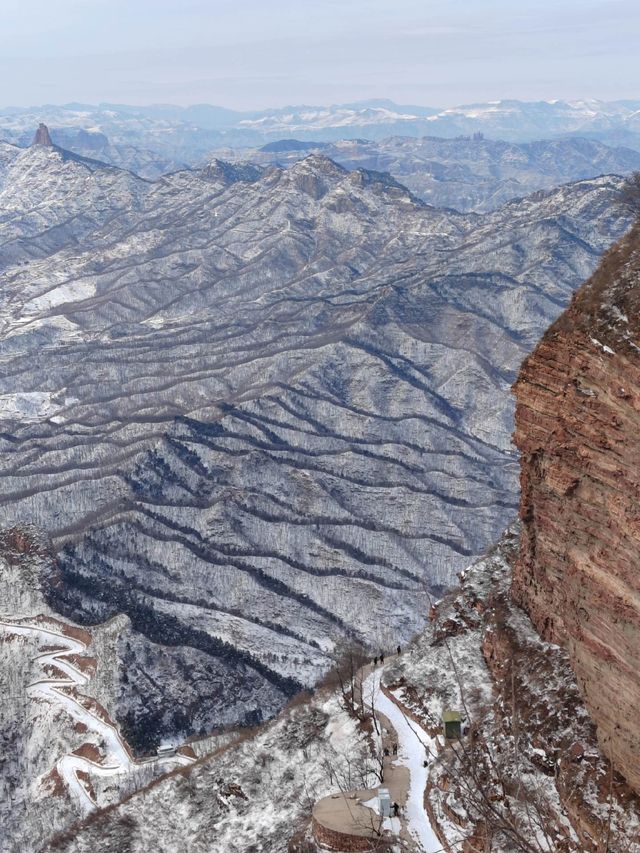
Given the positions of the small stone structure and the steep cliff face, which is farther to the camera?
the small stone structure

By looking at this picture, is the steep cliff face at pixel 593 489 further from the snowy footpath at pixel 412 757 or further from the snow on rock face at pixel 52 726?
the snow on rock face at pixel 52 726

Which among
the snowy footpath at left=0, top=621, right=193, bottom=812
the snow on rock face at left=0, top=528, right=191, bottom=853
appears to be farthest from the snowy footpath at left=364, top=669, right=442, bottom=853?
the snow on rock face at left=0, top=528, right=191, bottom=853

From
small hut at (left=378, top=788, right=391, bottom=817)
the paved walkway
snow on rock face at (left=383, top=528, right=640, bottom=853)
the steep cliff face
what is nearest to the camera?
snow on rock face at (left=383, top=528, right=640, bottom=853)

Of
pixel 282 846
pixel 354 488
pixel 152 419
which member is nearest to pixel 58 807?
pixel 282 846

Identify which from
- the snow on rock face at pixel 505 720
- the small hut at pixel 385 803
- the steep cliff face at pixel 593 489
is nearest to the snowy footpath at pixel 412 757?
the snow on rock face at pixel 505 720

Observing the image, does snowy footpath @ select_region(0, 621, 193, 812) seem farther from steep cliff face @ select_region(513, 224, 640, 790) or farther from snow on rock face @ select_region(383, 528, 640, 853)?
steep cliff face @ select_region(513, 224, 640, 790)
